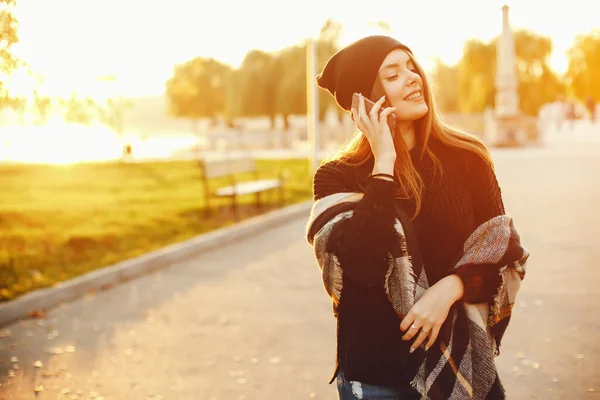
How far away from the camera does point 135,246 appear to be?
34.0ft

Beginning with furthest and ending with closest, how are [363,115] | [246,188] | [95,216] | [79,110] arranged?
1. [95,216]
2. [246,188]
3. [79,110]
4. [363,115]

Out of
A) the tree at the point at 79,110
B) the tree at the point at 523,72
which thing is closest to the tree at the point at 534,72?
the tree at the point at 523,72

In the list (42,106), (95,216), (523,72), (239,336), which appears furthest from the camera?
(523,72)

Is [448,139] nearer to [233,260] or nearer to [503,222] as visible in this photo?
[503,222]

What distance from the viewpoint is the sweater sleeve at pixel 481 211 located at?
7.51ft

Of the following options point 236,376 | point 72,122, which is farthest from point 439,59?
point 236,376

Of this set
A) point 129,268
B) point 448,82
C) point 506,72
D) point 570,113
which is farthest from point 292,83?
point 129,268

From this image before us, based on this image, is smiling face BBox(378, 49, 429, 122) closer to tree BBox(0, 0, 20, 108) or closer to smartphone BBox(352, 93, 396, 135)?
smartphone BBox(352, 93, 396, 135)

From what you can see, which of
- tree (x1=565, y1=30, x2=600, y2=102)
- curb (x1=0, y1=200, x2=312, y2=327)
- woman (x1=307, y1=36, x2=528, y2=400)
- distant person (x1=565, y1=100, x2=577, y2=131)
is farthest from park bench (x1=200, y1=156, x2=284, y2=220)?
tree (x1=565, y1=30, x2=600, y2=102)

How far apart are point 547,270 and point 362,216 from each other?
20.9ft

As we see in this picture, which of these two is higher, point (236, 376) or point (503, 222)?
point (503, 222)

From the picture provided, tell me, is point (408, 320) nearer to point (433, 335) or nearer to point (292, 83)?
point (433, 335)

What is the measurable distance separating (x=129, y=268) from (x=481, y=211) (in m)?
6.68

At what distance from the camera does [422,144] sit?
2.48 m
